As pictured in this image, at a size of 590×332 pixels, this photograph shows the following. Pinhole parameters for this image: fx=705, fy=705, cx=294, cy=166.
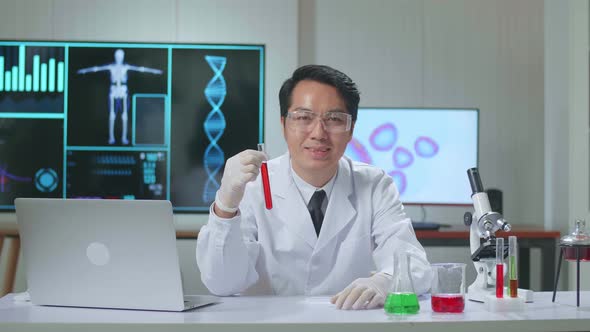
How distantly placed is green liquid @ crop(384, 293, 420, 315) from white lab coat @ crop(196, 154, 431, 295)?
1.66ft

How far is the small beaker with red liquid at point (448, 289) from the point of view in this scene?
1.52 metres

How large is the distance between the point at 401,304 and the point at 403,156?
2.77m

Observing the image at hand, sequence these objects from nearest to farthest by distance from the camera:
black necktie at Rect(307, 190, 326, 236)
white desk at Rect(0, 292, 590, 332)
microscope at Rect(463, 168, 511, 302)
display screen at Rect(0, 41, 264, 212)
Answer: white desk at Rect(0, 292, 590, 332), microscope at Rect(463, 168, 511, 302), black necktie at Rect(307, 190, 326, 236), display screen at Rect(0, 41, 264, 212)

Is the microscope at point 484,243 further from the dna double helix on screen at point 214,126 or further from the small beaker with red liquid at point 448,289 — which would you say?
the dna double helix on screen at point 214,126

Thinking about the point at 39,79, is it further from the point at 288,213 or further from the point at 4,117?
the point at 288,213

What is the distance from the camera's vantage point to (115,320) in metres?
1.39

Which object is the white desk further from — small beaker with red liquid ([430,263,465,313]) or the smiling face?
the smiling face

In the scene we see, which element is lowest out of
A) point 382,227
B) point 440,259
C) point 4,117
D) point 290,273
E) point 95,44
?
point 440,259

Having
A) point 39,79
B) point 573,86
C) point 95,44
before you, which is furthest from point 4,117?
point 573,86

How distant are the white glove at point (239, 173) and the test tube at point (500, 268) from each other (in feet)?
1.96

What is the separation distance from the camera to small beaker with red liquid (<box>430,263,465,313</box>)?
4.99 feet

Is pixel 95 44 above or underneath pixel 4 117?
above

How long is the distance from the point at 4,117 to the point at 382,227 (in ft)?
10.6

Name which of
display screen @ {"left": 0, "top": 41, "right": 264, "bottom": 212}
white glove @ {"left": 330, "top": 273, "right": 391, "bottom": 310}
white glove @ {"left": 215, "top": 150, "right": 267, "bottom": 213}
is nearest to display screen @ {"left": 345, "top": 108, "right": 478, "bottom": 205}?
display screen @ {"left": 0, "top": 41, "right": 264, "bottom": 212}
